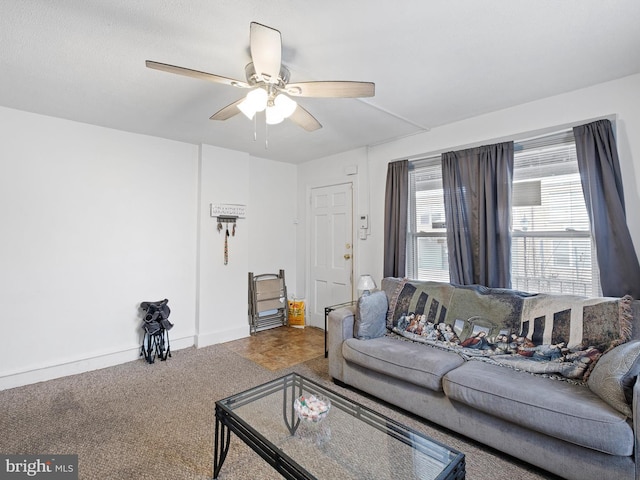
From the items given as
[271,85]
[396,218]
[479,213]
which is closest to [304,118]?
[271,85]

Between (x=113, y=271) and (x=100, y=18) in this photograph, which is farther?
(x=113, y=271)

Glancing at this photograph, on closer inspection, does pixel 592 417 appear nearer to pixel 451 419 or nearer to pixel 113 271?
pixel 451 419

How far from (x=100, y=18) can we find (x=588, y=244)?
3.56m

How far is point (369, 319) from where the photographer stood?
2.74 metres

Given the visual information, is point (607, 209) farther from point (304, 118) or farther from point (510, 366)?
point (304, 118)

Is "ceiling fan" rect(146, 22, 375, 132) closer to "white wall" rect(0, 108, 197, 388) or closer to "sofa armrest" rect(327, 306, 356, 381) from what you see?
"sofa armrest" rect(327, 306, 356, 381)

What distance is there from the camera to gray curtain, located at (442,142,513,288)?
2.72m

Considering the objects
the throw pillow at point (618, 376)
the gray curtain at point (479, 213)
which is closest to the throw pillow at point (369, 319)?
the gray curtain at point (479, 213)

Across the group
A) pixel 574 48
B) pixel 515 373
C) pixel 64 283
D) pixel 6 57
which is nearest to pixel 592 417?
pixel 515 373

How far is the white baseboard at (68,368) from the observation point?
274 cm

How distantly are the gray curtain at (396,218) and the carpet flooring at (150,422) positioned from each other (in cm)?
130

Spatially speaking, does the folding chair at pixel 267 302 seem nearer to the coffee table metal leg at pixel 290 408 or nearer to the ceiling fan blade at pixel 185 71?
the coffee table metal leg at pixel 290 408

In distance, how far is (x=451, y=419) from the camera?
2006mm

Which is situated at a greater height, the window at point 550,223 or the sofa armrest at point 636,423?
the window at point 550,223
